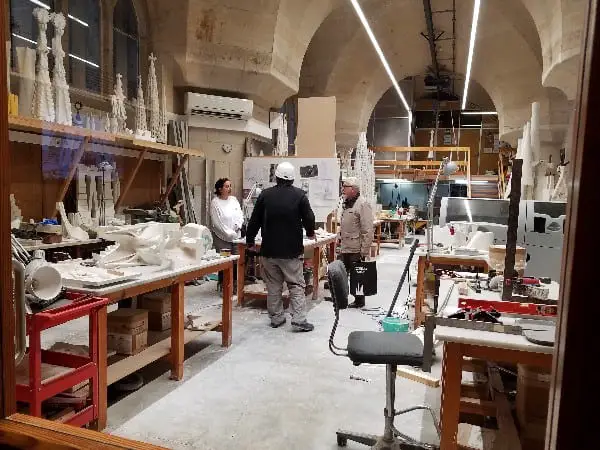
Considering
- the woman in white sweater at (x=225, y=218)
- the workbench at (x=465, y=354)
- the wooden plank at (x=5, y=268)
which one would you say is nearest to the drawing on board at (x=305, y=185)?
the woman in white sweater at (x=225, y=218)

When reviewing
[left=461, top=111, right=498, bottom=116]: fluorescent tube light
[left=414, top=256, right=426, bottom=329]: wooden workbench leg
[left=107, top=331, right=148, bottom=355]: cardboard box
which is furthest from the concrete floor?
[left=461, top=111, right=498, bottom=116]: fluorescent tube light

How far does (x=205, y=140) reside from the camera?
731 centimetres

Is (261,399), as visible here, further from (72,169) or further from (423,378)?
(72,169)

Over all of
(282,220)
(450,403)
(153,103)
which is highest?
(153,103)

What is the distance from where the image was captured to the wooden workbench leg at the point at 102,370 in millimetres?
2629

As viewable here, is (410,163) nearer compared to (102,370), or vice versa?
(102,370)

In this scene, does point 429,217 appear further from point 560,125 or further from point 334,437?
point 560,125

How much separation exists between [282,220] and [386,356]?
8.11 ft

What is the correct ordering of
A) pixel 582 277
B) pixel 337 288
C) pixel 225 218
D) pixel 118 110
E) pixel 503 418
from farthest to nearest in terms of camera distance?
pixel 225 218 → pixel 118 110 → pixel 337 288 → pixel 503 418 → pixel 582 277

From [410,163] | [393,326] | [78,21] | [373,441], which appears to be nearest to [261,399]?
[373,441]

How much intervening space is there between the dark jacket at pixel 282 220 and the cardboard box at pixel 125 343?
5.44 feet

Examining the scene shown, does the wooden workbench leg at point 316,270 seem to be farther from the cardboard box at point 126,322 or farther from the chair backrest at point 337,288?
the chair backrest at point 337,288

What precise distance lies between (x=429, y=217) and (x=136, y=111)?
3819 millimetres

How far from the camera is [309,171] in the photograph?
22.2 ft
